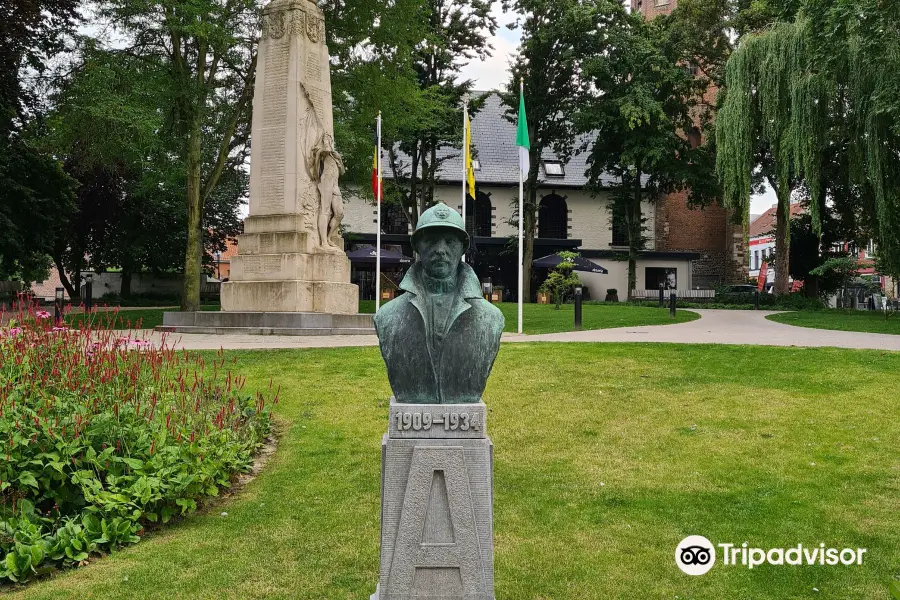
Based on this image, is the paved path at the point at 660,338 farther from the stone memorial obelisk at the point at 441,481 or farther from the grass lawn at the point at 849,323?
the stone memorial obelisk at the point at 441,481

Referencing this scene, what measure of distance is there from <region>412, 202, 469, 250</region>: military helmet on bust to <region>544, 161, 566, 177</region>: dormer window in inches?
1736

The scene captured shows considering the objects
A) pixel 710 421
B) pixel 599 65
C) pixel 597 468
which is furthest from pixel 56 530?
pixel 599 65

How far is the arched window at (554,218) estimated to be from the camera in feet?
154

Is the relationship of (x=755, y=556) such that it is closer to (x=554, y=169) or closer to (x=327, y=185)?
(x=327, y=185)

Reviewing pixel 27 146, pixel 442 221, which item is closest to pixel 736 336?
pixel 442 221

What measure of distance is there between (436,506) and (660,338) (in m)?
12.6

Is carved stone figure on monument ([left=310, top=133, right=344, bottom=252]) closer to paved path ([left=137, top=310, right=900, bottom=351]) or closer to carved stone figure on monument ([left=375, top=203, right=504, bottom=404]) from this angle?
paved path ([left=137, top=310, right=900, bottom=351])

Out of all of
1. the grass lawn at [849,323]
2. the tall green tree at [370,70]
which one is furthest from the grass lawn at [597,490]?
the tall green tree at [370,70]

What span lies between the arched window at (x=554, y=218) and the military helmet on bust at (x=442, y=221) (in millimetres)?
43765

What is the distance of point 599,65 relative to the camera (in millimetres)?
34812

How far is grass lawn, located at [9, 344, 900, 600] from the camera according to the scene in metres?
4.63

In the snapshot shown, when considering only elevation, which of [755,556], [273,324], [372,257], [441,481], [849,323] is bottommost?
[755,556]

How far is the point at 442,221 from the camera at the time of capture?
12.3 ft

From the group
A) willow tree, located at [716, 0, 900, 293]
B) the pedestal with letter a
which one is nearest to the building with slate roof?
willow tree, located at [716, 0, 900, 293]
